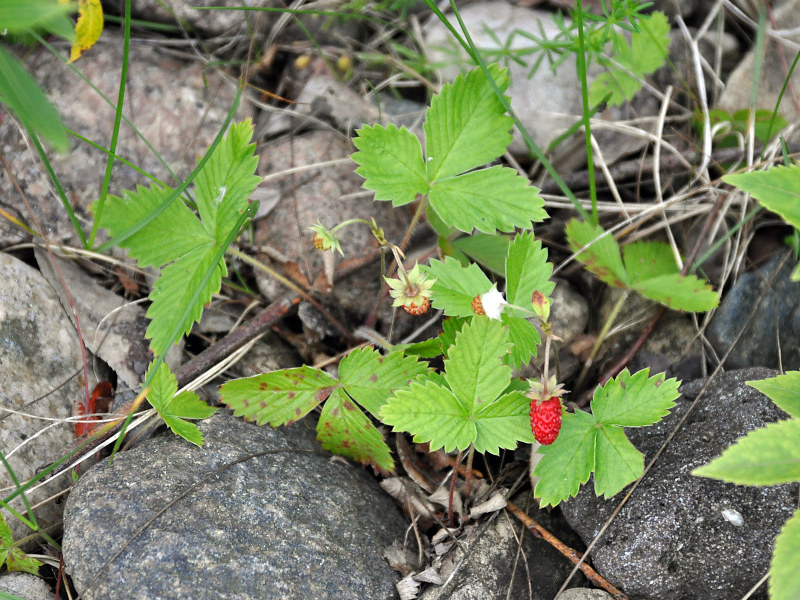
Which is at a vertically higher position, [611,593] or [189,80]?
[189,80]

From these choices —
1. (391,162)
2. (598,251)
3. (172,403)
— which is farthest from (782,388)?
(172,403)

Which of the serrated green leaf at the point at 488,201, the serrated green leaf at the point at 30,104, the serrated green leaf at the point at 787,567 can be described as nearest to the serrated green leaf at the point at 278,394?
the serrated green leaf at the point at 488,201

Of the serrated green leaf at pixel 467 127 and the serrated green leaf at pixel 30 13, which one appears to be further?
the serrated green leaf at pixel 467 127

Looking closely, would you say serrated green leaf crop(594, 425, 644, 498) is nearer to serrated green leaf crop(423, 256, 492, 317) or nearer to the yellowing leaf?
serrated green leaf crop(423, 256, 492, 317)

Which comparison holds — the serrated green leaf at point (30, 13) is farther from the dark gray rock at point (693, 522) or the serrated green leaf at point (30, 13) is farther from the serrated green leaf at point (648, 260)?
the serrated green leaf at point (648, 260)

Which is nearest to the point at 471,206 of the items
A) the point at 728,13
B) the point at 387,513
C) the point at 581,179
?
the point at 581,179

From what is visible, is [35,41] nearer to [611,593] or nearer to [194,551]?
[194,551]

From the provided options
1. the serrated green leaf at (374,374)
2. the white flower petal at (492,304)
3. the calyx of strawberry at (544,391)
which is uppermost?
the white flower petal at (492,304)

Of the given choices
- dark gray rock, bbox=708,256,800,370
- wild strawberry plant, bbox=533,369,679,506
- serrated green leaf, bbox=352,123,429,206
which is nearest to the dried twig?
wild strawberry plant, bbox=533,369,679,506
